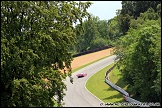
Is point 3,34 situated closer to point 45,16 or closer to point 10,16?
point 10,16

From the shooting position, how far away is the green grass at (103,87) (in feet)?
115

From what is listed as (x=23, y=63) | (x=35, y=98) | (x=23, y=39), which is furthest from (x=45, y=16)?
(x=35, y=98)

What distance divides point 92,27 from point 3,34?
105833 mm

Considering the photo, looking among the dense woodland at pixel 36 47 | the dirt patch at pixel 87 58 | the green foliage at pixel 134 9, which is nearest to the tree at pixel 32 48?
the dense woodland at pixel 36 47

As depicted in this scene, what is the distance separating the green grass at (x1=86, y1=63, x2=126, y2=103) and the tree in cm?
1310

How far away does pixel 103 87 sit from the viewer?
43.0m

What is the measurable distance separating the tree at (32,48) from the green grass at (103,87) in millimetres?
13095

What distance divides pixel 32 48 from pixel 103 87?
80.1 ft

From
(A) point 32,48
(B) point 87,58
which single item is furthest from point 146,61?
(B) point 87,58

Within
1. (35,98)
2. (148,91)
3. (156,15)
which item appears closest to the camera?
(35,98)

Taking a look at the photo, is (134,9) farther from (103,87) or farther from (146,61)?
(146,61)

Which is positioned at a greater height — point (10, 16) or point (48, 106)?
point (10, 16)

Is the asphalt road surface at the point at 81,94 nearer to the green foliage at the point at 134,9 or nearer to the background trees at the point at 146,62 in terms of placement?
the background trees at the point at 146,62

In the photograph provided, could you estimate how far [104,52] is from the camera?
79125mm
